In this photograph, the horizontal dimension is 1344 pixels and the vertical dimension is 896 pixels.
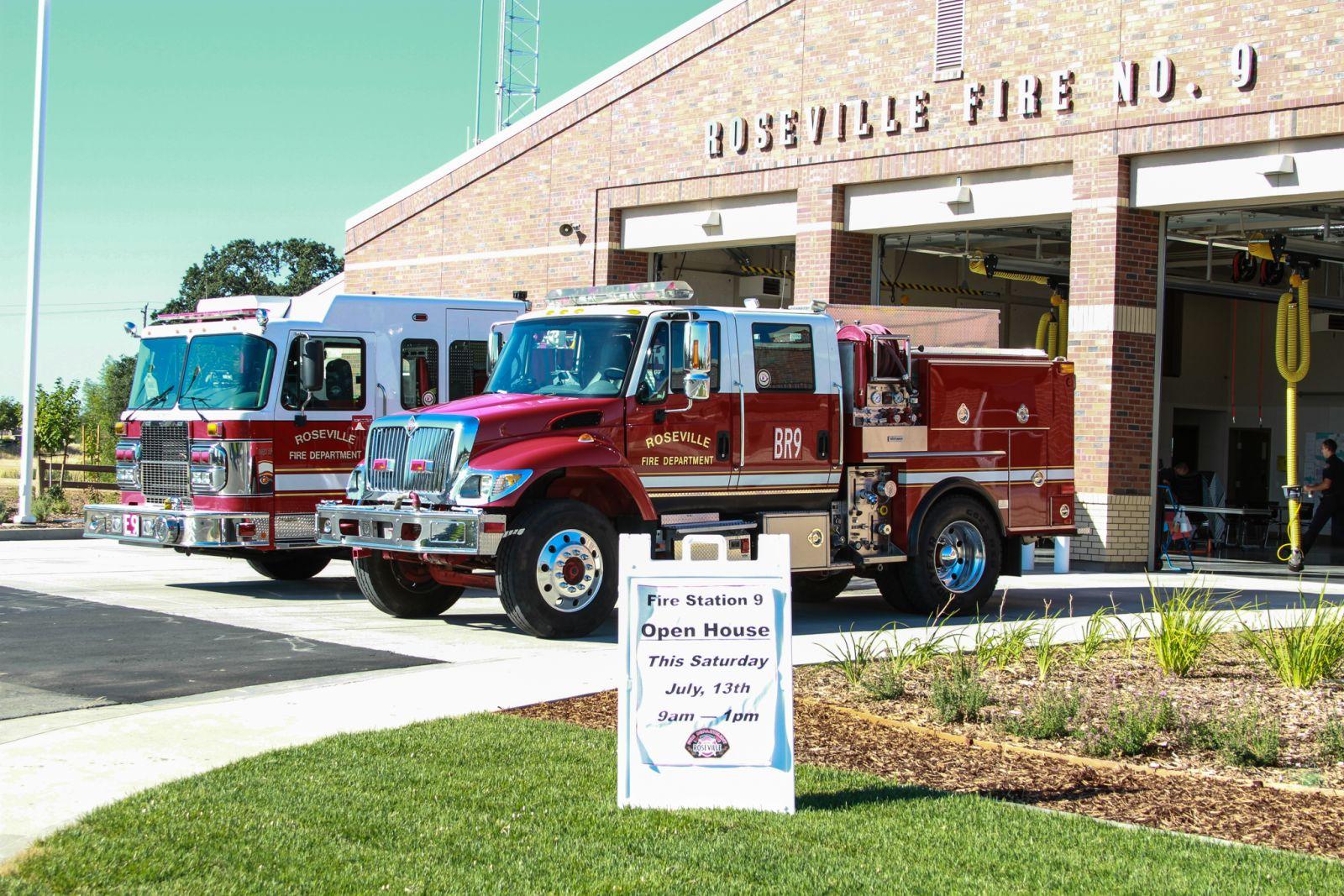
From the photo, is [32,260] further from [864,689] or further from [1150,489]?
[864,689]

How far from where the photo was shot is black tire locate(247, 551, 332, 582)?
16.6 metres

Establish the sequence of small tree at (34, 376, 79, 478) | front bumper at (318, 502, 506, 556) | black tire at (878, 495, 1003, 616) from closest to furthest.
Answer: front bumper at (318, 502, 506, 556) < black tire at (878, 495, 1003, 616) < small tree at (34, 376, 79, 478)

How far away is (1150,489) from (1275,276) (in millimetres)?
11085

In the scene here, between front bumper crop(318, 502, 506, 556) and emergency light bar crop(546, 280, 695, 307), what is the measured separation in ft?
7.66

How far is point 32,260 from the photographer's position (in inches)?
1026

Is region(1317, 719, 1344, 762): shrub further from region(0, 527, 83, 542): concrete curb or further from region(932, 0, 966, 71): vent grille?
region(0, 527, 83, 542): concrete curb

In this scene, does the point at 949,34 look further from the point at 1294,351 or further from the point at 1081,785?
the point at 1081,785

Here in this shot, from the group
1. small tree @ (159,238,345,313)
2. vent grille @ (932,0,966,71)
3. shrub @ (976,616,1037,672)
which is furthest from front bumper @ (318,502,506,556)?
small tree @ (159,238,345,313)

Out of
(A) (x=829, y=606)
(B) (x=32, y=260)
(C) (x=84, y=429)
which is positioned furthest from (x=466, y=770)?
(C) (x=84, y=429)

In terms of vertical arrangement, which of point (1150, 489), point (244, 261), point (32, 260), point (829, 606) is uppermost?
point (244, 261)

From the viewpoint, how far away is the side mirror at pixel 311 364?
15.1 meters

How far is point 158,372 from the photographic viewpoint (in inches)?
623

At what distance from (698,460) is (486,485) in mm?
1969

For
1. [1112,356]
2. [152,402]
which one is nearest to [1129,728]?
[152,402]
